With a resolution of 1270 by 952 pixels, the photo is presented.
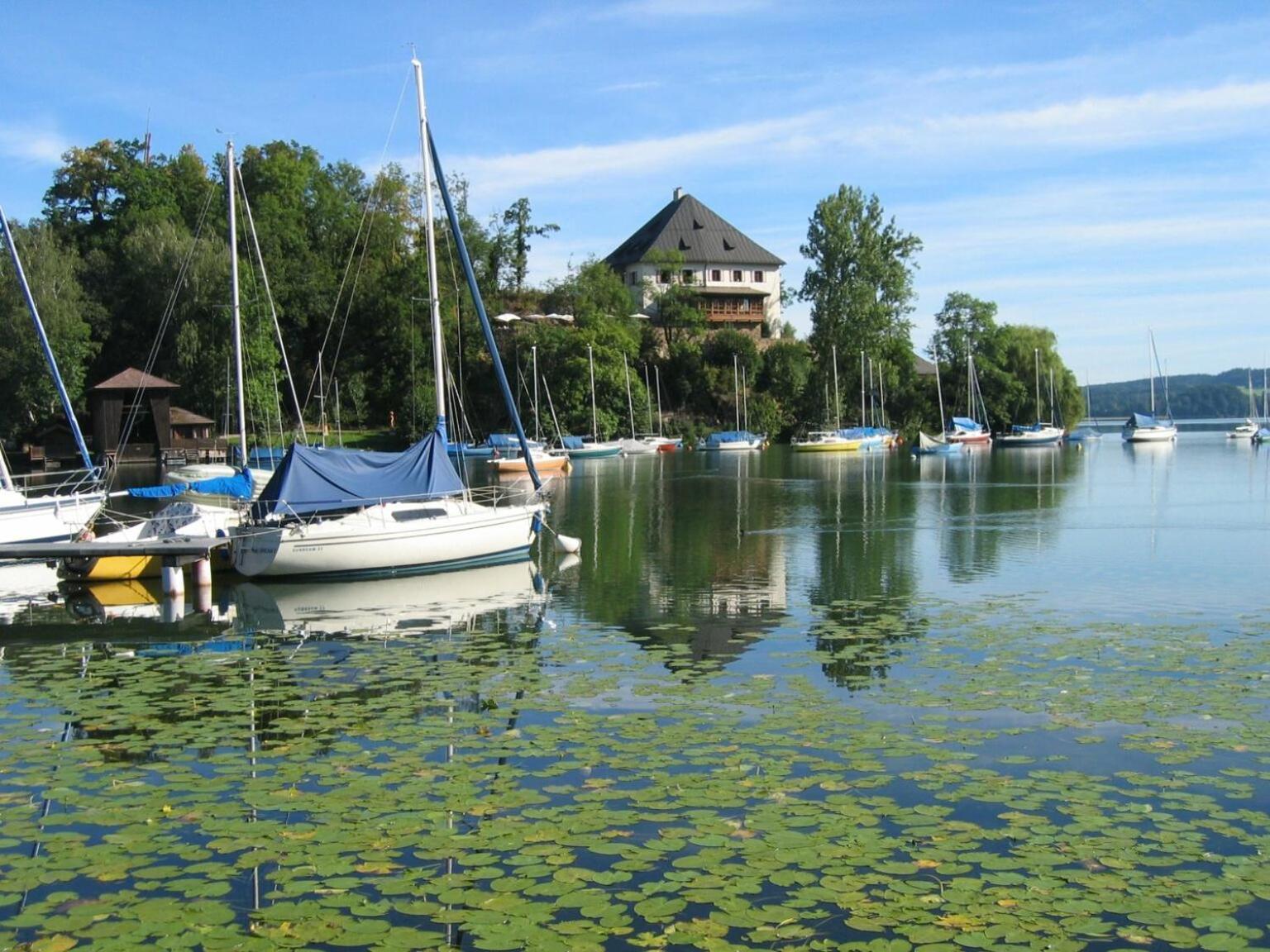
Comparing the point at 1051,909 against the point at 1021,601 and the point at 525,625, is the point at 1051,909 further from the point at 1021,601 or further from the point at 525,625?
the point at 1021,601

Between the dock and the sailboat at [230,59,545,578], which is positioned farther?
the sailboat at [230,59,545,578]

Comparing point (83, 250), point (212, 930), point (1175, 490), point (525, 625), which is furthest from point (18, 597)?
point (83, 250)

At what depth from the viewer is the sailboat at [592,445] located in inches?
3565

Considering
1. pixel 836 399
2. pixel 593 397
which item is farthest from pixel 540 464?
pixel 836 399

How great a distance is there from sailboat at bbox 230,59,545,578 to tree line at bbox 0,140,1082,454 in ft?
178

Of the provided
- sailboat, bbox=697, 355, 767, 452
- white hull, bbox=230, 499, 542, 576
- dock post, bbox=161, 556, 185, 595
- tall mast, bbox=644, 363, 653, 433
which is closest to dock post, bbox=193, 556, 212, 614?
dock post, bbox=161, 556, 185, 595

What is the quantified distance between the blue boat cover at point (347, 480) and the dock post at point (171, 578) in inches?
104

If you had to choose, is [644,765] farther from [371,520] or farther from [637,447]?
[637,447]

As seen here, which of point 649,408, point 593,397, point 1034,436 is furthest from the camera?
point 1034,436

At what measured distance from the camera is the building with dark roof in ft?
384

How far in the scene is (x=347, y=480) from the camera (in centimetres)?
2825

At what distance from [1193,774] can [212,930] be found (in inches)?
352

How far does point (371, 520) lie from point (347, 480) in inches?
40.6

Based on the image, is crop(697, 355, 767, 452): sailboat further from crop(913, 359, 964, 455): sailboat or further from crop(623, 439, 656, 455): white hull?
crop(913, 359, 964, 455): sailboat
